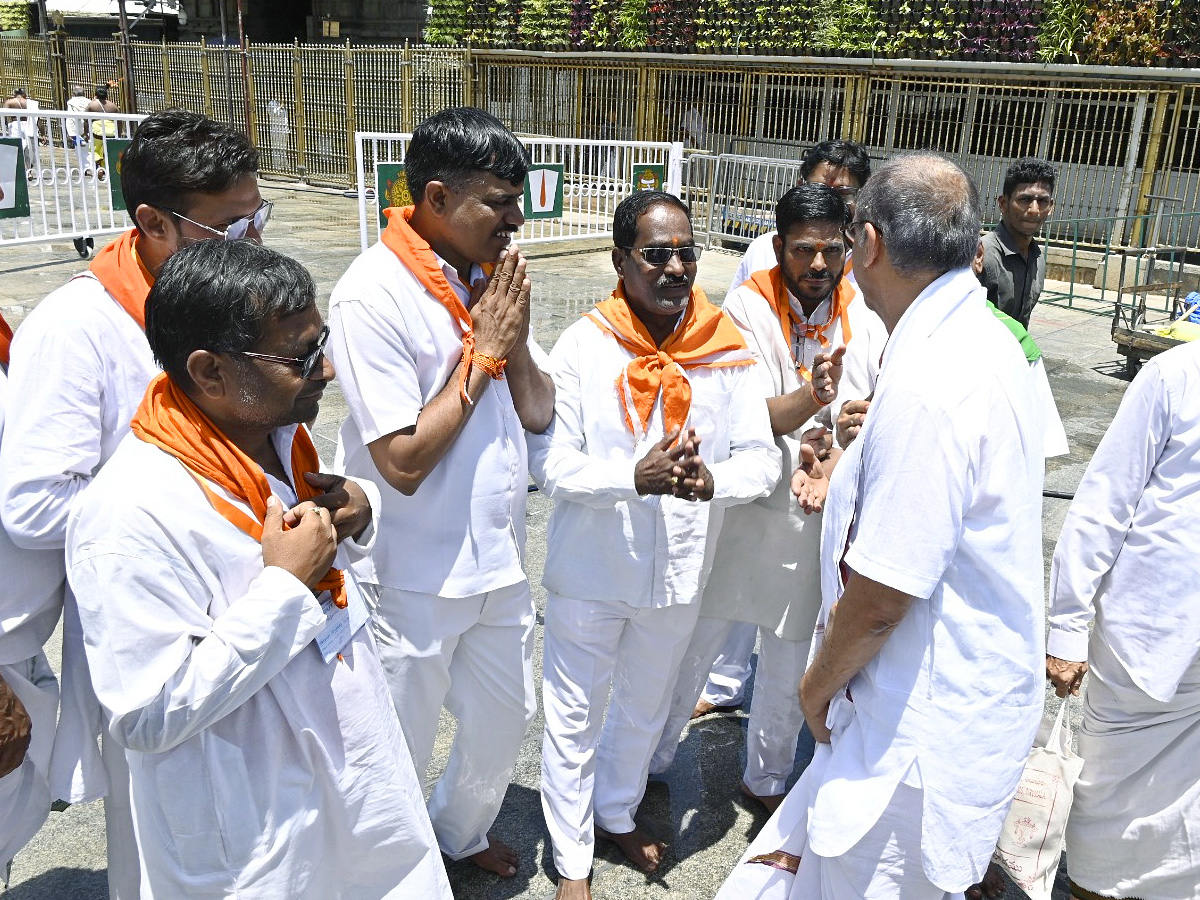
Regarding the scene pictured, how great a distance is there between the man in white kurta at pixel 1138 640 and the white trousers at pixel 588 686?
1.08 meters

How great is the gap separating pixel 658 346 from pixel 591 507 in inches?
20.5

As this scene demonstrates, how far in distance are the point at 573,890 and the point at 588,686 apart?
0.57 metres

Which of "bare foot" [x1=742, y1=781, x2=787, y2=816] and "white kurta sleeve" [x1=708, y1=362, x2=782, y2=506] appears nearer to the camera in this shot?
"white kurta sleeve" [x1=708, y1=362, x2=782, y2=506]

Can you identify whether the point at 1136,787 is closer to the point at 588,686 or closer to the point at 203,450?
the point at 588,686

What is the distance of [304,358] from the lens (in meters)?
1.97

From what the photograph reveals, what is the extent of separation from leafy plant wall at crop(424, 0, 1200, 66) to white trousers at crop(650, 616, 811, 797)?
490 inches

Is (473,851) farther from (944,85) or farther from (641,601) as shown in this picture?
(944,85)

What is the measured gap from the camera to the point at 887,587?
201cm

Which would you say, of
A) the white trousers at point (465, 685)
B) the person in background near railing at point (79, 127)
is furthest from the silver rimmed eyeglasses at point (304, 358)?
the person in background near railing at point (79, 127)

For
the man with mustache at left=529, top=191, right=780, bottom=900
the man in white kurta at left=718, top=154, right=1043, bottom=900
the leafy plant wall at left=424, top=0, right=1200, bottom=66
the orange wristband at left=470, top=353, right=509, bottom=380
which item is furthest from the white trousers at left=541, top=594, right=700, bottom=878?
the leafy plant wall at left=424, top=0, right=1200, bottom=66

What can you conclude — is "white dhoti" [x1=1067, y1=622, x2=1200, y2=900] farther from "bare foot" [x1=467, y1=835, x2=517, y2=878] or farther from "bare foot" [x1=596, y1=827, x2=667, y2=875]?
"bare foot" [x1=467, y1=835, x2=517, y2=878]

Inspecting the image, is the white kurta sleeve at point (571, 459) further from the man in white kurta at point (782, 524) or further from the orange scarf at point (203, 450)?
the orange scarf at point (203, 450)

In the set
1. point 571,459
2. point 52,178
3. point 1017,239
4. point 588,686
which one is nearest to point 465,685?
point 588,686

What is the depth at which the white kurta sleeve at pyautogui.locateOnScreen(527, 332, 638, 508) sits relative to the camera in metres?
2.79
